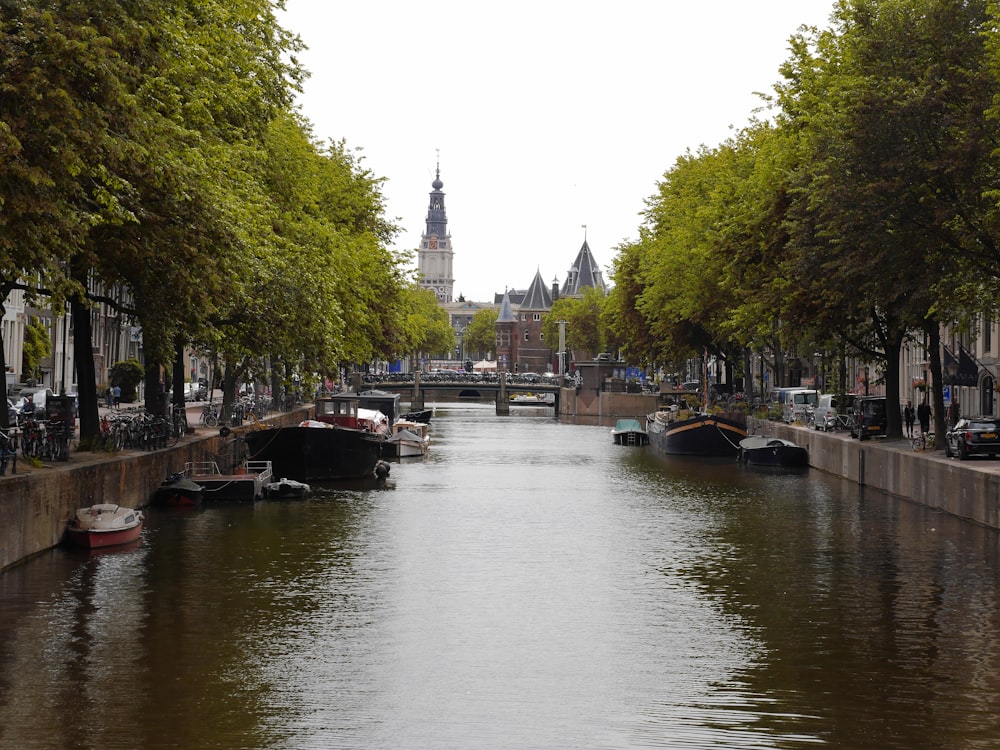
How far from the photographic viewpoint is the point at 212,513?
3781 centimetres

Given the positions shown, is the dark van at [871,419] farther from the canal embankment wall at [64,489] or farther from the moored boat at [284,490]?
the canal embankment wall at [64,489]

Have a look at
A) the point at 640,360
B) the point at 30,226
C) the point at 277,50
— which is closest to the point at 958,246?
the point at 277,50

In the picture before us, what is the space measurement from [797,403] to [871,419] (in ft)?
63.1

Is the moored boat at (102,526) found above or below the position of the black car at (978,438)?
below

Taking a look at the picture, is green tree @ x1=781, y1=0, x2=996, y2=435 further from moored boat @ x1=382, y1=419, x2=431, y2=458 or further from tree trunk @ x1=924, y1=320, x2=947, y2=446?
moored boat @ x1=382, y1=419, x2=431, y2=458

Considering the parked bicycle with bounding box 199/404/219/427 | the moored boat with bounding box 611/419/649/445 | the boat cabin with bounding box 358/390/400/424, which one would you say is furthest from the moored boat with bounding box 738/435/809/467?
the boat cabin with bounding box 358/390/400/424

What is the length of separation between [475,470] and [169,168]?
1292 inches

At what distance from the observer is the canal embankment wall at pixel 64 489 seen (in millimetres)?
25531

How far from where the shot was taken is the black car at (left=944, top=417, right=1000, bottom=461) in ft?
127

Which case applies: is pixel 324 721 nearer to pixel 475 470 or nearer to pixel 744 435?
pixel 475 470

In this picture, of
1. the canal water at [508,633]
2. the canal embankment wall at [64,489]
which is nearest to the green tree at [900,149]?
the canal water at [508,633]

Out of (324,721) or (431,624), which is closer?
(324,721)

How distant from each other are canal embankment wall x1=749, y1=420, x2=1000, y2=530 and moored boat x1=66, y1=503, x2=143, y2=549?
1921 centimetres

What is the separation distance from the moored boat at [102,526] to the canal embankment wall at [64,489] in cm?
24
